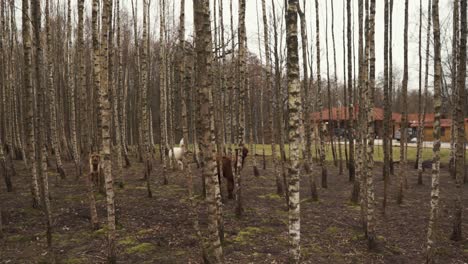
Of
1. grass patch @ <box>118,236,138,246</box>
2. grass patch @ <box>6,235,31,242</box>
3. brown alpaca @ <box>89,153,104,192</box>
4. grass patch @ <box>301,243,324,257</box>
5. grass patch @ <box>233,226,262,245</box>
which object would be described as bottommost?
grass patch @ <box>301,243,324,257</box>

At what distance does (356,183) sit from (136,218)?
20.5ft

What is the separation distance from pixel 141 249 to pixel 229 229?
2.00 m

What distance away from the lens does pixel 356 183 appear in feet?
33.8

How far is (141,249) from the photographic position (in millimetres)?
6398

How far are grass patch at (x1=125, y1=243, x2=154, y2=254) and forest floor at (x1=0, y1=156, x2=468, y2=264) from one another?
2cm

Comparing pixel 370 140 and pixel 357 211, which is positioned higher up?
pixel 370 140

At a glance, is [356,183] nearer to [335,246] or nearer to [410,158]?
[335,246]

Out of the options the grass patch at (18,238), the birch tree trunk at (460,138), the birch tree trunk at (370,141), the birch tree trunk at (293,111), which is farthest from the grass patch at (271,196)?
the birch tree trunk at (293,111)

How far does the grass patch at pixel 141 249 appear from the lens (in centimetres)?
631

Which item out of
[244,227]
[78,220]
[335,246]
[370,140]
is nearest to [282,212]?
[244,227]

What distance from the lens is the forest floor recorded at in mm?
6285

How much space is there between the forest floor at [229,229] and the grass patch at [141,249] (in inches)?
0.7

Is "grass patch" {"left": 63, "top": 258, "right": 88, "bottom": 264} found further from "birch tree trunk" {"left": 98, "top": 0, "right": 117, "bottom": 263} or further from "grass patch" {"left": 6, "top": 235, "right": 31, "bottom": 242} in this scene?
"grass patch" {"left": 6, "top": 235, "right": 31, "bottom": 242}

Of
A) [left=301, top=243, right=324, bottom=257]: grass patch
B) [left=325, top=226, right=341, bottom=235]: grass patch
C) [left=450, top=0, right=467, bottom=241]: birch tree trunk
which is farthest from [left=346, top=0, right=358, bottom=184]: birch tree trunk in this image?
[left=301, top=243, right=324, bottom=257]: grass patch
